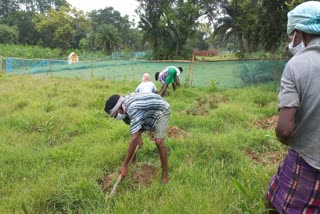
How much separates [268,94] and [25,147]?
254 inches

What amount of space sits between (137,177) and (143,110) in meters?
0.83

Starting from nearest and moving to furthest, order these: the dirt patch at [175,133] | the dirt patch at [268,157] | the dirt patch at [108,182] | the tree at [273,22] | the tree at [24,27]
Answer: the dirt patch at [108,182] → the dirt patch at [268,157] → the dirt patch at [175,133] → the tree at [273,22] → the tree at [24,27]

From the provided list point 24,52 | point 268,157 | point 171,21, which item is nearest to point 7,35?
point 24,52

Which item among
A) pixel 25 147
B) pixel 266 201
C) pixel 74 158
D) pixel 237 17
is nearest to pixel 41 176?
pixel 74 158

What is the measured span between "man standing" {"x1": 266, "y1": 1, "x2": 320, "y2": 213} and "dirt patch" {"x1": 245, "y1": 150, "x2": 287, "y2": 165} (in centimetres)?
244

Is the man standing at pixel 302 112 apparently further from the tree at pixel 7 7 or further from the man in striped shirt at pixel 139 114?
the tree at pixel 7 7

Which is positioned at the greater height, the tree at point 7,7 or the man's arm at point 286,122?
the tree at point 7,7

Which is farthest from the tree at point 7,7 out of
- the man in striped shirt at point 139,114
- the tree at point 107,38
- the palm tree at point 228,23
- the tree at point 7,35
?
the man in striped shirt at point 139,114

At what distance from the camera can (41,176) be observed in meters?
3.85

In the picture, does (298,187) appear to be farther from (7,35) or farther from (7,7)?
(7,7)

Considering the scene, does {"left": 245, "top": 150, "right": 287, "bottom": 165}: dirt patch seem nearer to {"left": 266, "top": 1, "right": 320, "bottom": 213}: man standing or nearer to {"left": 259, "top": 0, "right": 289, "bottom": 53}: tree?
{"left": 266, "top": 1, "right": 320, "bottom": 213}: man standing

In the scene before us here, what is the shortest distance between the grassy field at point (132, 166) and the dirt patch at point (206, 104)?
54 millimetres

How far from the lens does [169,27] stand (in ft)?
98.8

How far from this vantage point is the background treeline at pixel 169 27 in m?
14.4
